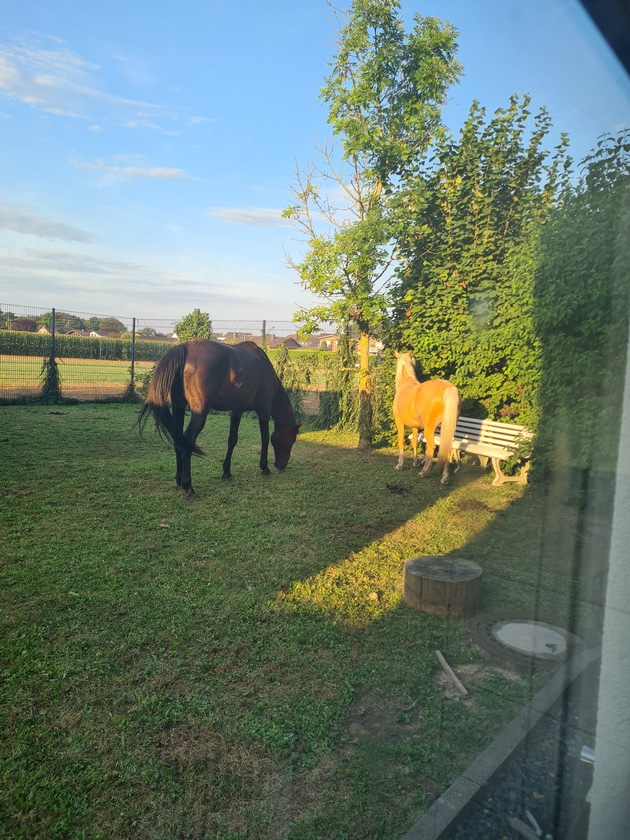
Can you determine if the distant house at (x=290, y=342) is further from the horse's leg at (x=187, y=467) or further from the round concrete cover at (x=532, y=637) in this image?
the round concrete cover at (x=532, y=637)

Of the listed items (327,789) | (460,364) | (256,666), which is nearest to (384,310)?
(460,364)

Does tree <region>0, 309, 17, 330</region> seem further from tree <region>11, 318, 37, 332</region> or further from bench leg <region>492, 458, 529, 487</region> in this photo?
bench leg <region>492, 458, 529, 487</region>

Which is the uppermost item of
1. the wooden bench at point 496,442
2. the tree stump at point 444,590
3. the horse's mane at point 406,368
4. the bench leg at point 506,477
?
the horse's mane at point 406,368

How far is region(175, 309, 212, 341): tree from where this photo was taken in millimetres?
17281

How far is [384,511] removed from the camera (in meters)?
6.16

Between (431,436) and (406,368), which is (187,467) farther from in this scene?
(406,368)

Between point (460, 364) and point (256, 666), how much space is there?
270 inches

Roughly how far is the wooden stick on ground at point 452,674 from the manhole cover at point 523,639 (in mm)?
362

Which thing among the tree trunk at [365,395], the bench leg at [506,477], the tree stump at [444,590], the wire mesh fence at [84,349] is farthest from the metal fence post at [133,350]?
the tree stump at [444,590]

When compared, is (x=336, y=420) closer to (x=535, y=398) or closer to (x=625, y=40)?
(x=535, y=398)

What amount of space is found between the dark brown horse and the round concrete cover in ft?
12.6

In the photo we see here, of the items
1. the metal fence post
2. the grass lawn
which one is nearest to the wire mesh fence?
the metal fence post

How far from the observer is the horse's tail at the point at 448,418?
291 inches

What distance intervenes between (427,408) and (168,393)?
3936mm
